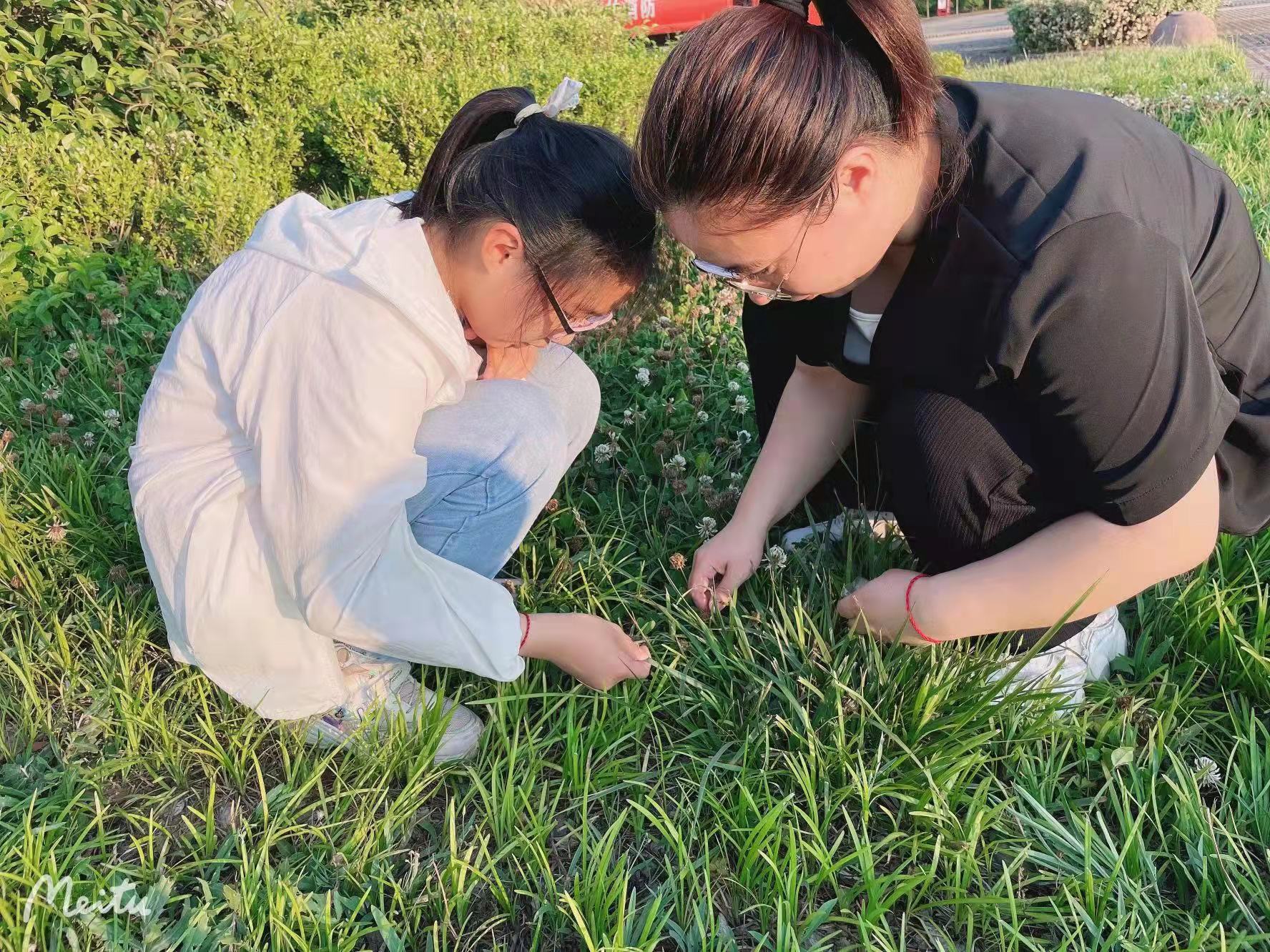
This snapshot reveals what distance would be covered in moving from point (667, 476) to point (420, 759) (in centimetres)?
90

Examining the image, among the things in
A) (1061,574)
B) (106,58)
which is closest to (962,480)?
(1061,574)

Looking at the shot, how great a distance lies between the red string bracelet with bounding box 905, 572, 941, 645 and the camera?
5.37ft

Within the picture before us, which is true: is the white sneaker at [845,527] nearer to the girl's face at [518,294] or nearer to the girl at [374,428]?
the girl at [374,428]

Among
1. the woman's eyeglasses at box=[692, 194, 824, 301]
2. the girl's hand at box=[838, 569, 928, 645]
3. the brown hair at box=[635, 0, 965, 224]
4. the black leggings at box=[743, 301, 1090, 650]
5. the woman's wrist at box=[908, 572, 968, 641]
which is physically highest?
the brown hair at box=[635, 0, 965, 224]

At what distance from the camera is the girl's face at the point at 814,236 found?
53.3 inches

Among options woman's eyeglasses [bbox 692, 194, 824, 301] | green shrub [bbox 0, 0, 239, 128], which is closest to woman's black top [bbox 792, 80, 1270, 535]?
woman's eyeglasses [bbox 692, 194, 824, 301]

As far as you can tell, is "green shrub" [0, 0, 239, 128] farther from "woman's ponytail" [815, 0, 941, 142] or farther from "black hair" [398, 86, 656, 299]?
"woman's ponytail" [815, 0, 941, 142]

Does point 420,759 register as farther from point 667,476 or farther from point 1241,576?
point 1241,576

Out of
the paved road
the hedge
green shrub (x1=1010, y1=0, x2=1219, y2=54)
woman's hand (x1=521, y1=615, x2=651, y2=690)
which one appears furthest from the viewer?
green shrub (x1=1010, y1=0, x2=1219, y2=54)

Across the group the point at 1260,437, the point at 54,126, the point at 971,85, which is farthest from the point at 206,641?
the point at 54,126

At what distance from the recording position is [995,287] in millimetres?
1399

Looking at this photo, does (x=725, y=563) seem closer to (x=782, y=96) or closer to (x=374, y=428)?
(x=374, y=428)

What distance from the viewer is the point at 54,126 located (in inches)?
141

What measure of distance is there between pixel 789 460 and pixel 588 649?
61cm
